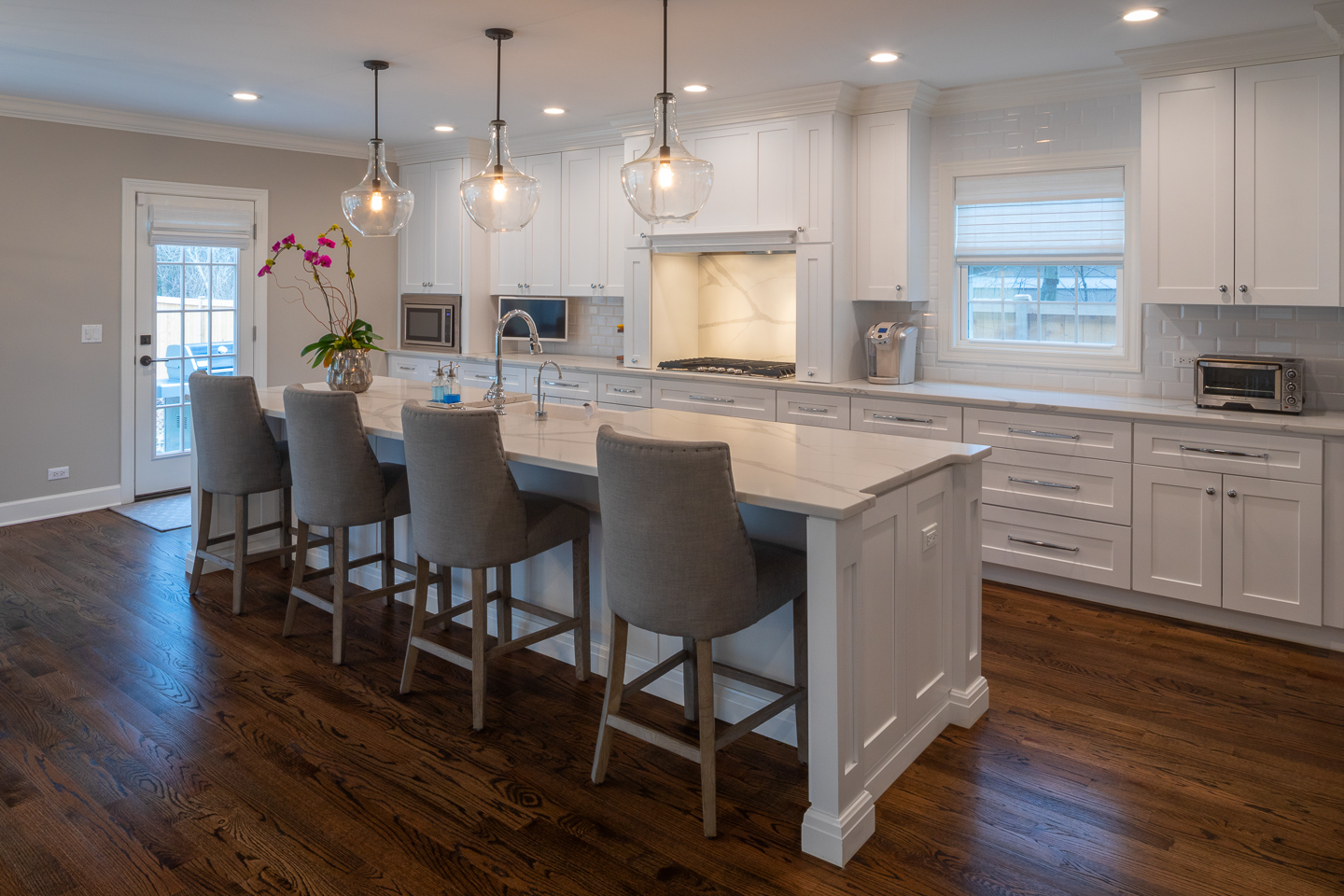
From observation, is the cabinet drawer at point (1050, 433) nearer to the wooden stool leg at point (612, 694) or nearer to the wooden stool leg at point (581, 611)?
the wooden stool leg at point (581, 611)

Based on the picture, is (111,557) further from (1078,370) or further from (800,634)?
(1078,370)

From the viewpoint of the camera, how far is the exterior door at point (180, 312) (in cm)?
598

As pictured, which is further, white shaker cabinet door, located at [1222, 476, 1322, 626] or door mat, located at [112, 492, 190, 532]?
door mat, located at [112, 492, 190, 532]

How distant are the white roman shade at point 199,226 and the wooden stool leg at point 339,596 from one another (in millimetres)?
3604

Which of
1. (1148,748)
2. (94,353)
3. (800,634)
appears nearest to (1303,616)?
(1148,748)

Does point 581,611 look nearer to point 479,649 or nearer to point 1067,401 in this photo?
point 479,649

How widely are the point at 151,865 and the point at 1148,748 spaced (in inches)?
110

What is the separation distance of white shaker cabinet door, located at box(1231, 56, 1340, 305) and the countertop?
0.52m

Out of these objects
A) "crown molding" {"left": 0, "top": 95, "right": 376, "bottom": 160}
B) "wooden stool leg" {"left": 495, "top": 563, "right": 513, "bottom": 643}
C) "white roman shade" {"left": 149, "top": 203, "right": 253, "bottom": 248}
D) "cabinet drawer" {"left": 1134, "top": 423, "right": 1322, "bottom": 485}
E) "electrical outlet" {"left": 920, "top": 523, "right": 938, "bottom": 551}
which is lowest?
"wooden stool leg" {"left": 495, "top": 563, "right": 513, "bottom": 643}

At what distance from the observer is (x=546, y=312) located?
22.0 feet

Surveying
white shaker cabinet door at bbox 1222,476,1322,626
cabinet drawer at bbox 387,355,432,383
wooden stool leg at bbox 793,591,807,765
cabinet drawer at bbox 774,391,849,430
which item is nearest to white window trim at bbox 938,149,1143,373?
cabinet drawer at bbox 774,391,849,430

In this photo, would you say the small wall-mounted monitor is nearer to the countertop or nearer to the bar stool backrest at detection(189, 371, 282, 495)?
the countertop

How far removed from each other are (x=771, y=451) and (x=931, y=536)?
55 cm

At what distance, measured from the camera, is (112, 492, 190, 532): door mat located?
5.49 metres
